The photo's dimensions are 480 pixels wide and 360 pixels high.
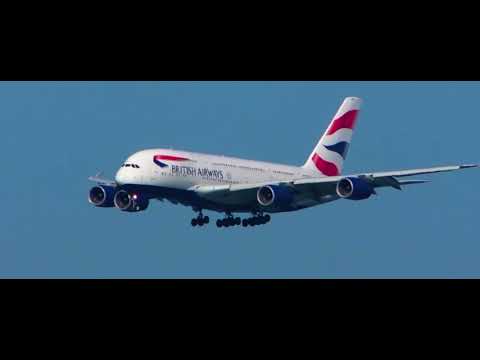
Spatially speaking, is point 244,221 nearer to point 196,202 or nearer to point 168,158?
point 196,202

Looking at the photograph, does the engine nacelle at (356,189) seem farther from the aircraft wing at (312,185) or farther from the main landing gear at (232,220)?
the main landing gear at (232,220)

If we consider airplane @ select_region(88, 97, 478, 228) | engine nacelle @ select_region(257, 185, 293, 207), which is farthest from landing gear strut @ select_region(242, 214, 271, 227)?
engine nacelle @ select_region(257, 185, 293, 207)

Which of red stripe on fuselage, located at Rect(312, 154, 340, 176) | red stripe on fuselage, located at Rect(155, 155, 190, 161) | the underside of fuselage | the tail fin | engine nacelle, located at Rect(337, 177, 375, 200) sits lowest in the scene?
engine nacelle, located at Rect(337, 177, 375, 200)

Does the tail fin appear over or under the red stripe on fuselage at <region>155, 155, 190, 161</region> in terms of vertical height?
over

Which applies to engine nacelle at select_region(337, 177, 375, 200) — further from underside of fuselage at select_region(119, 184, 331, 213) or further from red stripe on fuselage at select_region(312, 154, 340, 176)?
red stripe on fuselage at select_region(312, 154, 340, 176)

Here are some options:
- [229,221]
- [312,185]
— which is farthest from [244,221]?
[312,185]

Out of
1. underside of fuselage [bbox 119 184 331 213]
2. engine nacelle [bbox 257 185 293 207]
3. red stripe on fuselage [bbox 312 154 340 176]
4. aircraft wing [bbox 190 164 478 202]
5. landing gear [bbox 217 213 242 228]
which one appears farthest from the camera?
red stripe on fuselage [bbox 312 154 340 176]

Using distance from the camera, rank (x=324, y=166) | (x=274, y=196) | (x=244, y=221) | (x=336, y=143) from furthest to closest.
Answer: (x=336, y=143)
(x=324, y=166)
(x=244, y=221)
(x=274, y=196)
